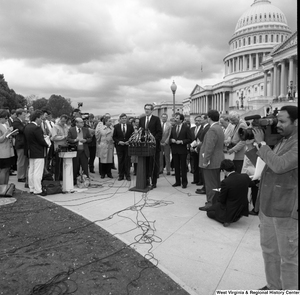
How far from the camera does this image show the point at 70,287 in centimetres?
343

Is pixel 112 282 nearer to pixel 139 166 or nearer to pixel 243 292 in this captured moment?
pixel 243 292

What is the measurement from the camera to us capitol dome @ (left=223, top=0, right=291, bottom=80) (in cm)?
9850

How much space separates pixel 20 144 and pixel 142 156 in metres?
4.26

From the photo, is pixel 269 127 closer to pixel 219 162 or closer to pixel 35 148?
pixel 219 162

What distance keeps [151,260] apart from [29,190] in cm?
556

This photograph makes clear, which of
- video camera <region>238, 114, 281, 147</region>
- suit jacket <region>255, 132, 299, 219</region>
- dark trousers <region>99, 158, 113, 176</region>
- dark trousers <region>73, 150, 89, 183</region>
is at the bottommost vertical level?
dark trousers <region>99, 158, 113, 176</region>

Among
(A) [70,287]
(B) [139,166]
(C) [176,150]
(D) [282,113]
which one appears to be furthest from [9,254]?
(C) [176,150]

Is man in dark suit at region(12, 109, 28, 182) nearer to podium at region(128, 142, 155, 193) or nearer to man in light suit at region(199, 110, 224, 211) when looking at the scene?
podium at region(128, 142, 155, 193)

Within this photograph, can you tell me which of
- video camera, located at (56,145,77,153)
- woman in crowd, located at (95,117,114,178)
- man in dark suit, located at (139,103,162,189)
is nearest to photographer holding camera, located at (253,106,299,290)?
man in dark suit, located at (139,103,162,189)

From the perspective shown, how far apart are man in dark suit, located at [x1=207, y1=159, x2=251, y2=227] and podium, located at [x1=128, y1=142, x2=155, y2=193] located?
304cm

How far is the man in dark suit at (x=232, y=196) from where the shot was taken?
5.46m

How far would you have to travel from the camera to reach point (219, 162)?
6.75m

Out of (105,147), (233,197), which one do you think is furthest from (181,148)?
(233,197)

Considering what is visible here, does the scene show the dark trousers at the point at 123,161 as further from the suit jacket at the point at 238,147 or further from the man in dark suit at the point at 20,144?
the suit jacket at the point at 238,147
